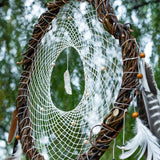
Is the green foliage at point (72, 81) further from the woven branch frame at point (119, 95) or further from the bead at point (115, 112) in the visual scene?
the bead at point (115, 112)

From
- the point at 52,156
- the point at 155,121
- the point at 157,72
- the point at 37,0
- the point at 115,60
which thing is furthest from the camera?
the point at 37,0

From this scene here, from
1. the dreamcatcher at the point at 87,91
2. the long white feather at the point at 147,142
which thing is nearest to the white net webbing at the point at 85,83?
the dreamcatcher at the point at 87,91

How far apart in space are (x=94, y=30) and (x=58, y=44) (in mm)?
139

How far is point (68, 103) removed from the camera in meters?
1.04

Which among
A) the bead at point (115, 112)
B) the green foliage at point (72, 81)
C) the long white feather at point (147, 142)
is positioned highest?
the green foliage at point (72, 81)

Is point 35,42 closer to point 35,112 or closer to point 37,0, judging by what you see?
point 35,112

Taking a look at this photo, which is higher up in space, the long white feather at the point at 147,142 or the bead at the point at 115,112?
the bead at the point at 115,112

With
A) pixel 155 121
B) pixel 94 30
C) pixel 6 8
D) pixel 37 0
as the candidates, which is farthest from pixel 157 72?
pixel 6 8

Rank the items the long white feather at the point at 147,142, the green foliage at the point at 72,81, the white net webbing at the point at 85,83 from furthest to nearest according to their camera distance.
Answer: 1. the green foliage at the point at 72,81
2. the white net webbing at the point at 85,83
3. the long white feather at the point at 147,142

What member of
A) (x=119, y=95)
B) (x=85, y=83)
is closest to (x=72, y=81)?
(x=85, y=83)

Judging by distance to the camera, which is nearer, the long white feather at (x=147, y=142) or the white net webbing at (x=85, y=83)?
the long white feather at (x=147, y=142)

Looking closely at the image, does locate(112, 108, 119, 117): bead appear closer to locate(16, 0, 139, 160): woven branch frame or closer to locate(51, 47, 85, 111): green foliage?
locate(16, 0, 139, 160): woven branch frame

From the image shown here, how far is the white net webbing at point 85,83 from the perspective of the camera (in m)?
0.68

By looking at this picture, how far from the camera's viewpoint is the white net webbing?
682mm
